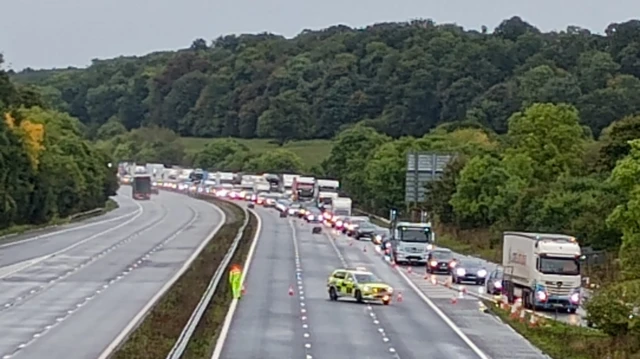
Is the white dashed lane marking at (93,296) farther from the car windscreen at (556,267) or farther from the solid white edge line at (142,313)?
the car windscreen at (556,267)

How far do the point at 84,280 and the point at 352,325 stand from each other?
19257 mm

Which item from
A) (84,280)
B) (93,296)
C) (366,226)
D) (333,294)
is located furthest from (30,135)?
(333,294)

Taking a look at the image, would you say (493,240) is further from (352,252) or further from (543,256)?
(543,256)

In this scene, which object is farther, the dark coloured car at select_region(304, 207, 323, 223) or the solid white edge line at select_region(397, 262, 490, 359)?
the dark coloured car at select_region(304, 207, 323, 223)

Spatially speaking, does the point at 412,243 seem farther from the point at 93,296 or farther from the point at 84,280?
the point at 93,296

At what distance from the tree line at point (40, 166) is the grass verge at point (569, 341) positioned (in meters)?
63.4

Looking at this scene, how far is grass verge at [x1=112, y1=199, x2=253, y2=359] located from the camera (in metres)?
31.9

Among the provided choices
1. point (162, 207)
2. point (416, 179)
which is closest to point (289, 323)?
point (416, 179)

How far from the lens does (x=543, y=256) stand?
4997 cm

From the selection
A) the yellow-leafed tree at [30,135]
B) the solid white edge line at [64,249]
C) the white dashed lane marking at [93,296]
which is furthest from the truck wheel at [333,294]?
the yellow-leafed tree at [30,135]

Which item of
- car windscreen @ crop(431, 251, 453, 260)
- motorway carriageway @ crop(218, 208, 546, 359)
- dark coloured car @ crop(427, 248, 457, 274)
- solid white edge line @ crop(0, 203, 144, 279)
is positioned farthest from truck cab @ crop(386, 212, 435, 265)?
solid white edge line @ crop(0, 203, 144, 279)

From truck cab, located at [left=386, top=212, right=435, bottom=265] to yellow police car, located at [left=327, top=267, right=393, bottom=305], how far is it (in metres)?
25.6

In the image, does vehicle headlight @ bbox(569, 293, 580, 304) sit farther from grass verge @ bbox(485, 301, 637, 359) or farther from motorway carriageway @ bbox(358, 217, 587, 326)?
grass verge @ bbox(485, 301, 637, 359)

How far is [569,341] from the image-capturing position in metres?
39.9
